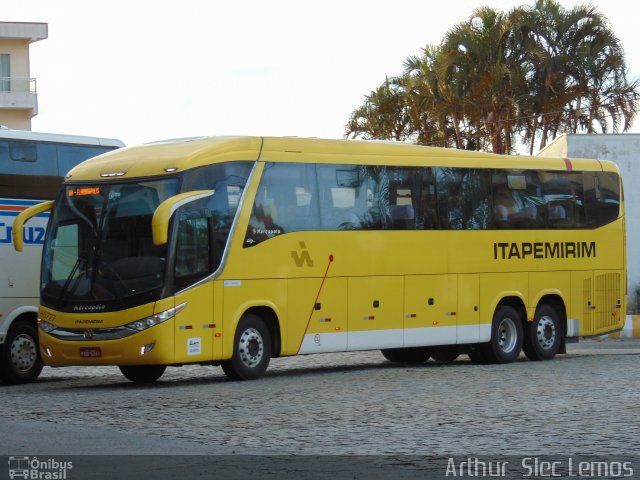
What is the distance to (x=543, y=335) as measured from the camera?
24812 millimetres

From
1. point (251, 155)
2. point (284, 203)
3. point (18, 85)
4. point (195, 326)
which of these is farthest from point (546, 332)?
point (18, 85)

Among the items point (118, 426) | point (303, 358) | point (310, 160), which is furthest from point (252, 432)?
point (303, 358)

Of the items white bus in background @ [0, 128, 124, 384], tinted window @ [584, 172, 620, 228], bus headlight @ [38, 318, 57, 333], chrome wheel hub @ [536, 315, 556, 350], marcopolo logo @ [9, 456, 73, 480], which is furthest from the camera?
tinted window @ [584, 172, 620, 228]

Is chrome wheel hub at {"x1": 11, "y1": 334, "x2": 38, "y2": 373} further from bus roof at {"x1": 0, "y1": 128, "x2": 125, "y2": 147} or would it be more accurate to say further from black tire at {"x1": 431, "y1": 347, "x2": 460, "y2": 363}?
black tire at {"x1": 431, "y1": 347, "x2": 460, "y2": 363}

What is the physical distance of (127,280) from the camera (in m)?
18.8

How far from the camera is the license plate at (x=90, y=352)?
18734 mm

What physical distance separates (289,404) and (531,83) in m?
36.7

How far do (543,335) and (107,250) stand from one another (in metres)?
9.22

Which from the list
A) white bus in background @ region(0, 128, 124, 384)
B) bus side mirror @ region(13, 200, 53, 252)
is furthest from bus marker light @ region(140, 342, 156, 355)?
white bus in background @ region(0, 128, 124, 384)

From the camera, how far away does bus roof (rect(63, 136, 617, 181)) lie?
63.2ft

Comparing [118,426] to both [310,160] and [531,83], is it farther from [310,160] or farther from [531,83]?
[531,83]

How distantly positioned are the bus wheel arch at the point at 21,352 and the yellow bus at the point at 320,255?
1.68m

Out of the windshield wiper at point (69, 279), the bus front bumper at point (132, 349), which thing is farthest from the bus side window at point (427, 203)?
the windshield wiper at point (69, 279)

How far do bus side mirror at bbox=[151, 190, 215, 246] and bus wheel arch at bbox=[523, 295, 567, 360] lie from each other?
8341 millimetres
